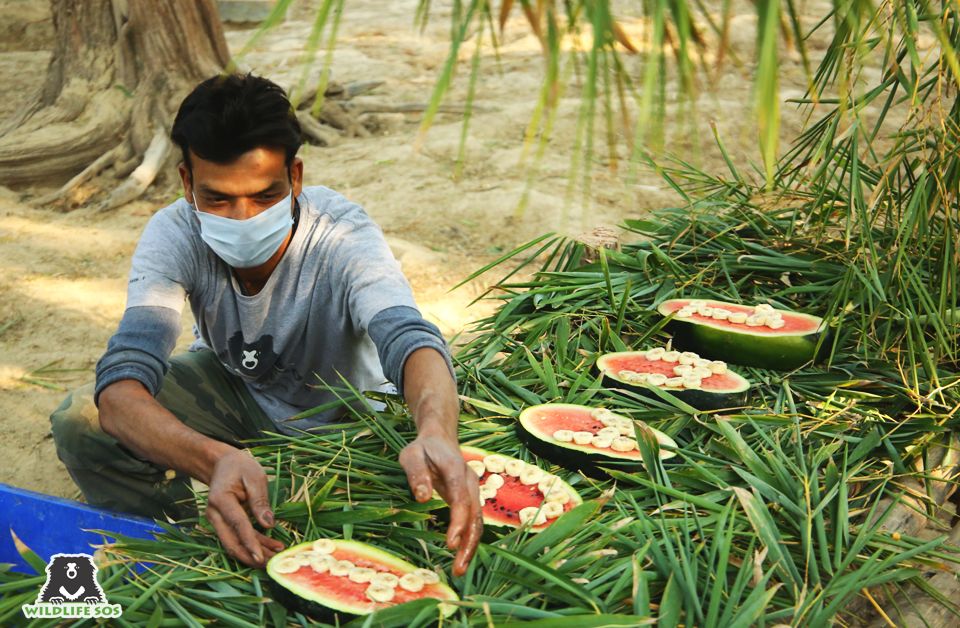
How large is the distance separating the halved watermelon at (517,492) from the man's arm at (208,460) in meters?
0.46

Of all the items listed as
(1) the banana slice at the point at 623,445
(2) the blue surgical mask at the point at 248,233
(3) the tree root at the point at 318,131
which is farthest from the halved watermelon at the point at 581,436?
(3) the tree root at the point at 318,131

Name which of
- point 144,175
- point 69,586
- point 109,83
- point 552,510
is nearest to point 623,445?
point 552,510

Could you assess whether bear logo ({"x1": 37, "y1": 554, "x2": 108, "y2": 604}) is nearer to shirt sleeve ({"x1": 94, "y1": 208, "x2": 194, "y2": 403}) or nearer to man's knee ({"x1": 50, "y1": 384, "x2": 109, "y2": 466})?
shirt sleeve ({"x1": 94, "y1": 208, "x2": 194, "y2": 403})

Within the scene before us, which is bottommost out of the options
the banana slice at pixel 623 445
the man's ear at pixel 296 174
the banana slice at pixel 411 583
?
the banana slice at pixel 623 445

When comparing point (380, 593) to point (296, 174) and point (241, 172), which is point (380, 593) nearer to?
point (241, 172)

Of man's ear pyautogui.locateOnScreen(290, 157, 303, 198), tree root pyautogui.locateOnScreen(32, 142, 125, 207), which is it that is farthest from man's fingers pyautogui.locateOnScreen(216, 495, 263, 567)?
tree root pyautogui.locateOnScreen(32, 142, 125, 207)

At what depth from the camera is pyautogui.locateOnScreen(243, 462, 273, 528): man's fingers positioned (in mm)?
1803

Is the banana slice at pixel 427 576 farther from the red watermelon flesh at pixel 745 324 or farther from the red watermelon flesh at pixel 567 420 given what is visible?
the red watermelon flesh at pixel 745 324

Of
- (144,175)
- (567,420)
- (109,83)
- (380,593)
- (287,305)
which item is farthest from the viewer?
(109,83)

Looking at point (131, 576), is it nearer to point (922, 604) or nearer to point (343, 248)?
point (343, 248)

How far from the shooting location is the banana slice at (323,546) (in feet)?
5.71

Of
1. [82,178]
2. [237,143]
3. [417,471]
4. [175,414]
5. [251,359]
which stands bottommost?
[82,178]

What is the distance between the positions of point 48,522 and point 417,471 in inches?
49.3

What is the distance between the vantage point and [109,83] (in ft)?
22.1
